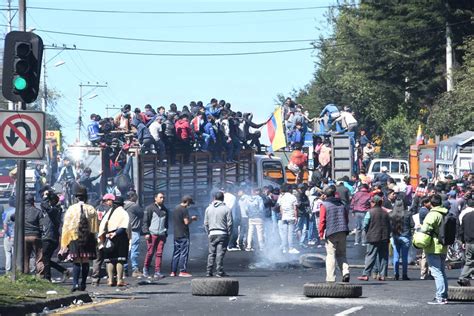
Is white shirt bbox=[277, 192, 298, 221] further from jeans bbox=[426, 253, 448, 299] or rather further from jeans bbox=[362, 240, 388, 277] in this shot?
jeans bbox=[426, 253, 448, 299]

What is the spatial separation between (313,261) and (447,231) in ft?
25.9

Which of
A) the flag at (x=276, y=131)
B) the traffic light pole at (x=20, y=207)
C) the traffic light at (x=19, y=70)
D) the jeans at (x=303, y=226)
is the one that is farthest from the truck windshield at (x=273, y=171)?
the traffic light at (x=19, y=70)

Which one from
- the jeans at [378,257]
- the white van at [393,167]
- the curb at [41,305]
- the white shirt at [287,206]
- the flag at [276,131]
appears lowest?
the curb at [41,305]

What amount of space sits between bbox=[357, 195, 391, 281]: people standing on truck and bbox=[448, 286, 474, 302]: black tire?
408cm

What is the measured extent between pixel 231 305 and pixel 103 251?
141 inches

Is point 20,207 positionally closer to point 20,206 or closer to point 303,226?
point 20,206

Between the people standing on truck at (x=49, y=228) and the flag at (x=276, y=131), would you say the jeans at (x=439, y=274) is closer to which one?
the people standing on truck at (x=49, y=228)

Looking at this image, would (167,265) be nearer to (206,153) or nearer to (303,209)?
(303,209)

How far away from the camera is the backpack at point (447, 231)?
1852 cm

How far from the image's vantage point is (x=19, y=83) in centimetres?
1711

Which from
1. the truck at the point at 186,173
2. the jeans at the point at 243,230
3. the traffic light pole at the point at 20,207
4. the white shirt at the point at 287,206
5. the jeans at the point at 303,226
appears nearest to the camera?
the traffic light pole at the point at 20,207

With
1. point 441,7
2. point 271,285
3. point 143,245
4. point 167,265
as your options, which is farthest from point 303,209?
point 441,7

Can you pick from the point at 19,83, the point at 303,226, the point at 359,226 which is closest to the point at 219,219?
the point at 19,83

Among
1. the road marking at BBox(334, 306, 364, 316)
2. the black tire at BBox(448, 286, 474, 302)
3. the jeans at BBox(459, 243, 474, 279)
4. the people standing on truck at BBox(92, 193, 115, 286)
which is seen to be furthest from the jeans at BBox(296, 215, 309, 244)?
the road marking at BBox(334, 306, 364, 316)
